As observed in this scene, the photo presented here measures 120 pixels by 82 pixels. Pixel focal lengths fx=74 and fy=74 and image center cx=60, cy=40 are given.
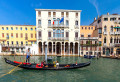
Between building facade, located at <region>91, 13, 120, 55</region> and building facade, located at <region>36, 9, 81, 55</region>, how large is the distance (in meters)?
8.19

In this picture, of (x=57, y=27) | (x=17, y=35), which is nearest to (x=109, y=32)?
(x=57, y=27)

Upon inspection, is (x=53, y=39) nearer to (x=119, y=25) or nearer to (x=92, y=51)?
(x=92, y=51)

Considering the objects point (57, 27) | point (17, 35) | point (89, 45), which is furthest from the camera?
point (17, 35)

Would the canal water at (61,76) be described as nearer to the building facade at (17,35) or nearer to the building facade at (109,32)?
the building facade at (109,32)

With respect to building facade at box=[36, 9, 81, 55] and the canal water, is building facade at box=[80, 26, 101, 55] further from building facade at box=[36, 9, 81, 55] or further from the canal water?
the canal water

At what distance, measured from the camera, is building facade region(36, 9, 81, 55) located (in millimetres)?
24703

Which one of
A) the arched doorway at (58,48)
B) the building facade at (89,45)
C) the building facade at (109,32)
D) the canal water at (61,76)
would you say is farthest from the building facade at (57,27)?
the canal water at (61,76)

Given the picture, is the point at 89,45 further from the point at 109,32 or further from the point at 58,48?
the point at 58,48

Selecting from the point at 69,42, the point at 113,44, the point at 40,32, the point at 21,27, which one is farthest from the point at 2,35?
the point at 113,44

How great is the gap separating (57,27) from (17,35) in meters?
15.0

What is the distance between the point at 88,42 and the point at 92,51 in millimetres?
3266

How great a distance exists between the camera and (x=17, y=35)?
26984 mm

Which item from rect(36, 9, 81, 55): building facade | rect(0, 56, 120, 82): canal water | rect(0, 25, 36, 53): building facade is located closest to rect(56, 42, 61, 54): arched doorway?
rect(36, 9, 81, 55): building facade

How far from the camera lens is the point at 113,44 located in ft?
81.8
